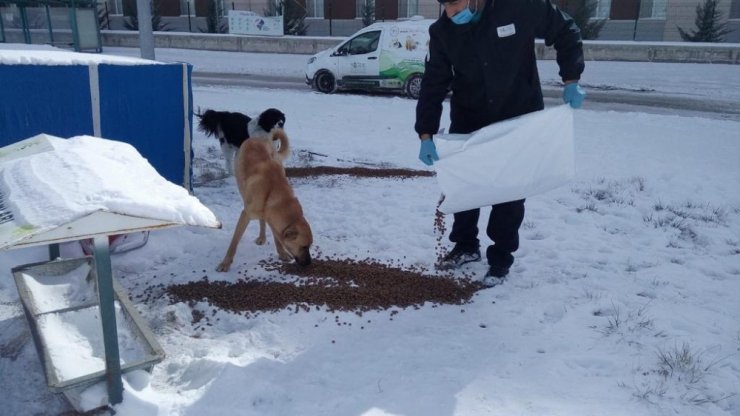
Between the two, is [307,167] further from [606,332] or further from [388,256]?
[606,332]

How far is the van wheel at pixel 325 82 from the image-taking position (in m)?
14.5

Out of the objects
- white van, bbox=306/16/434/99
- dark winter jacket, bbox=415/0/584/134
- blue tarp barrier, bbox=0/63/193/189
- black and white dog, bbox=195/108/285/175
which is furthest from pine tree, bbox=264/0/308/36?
dark winter jacket, bbox=415/0/584/134

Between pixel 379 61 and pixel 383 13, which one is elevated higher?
pixel 383 13

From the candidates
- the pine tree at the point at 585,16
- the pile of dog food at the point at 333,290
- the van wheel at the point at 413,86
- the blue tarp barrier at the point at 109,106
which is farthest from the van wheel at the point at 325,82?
the pine tree at the point at 585,16

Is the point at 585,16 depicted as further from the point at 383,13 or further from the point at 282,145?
the point at 282,145

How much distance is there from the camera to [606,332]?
3.04 m

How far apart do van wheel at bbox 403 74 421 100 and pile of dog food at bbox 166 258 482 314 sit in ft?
33.9

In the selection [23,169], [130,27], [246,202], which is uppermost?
[130,27]

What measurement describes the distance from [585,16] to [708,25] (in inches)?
193

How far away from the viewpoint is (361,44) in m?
14.2

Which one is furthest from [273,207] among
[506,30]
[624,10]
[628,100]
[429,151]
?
[624,10]

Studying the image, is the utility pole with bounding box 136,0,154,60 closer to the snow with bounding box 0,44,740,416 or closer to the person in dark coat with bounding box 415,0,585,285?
the snow with bounding box 0,44,740,416

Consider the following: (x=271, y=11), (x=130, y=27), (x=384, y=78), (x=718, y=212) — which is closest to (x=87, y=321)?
(x=718, y=212)

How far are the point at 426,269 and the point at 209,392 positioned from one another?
2004mm
